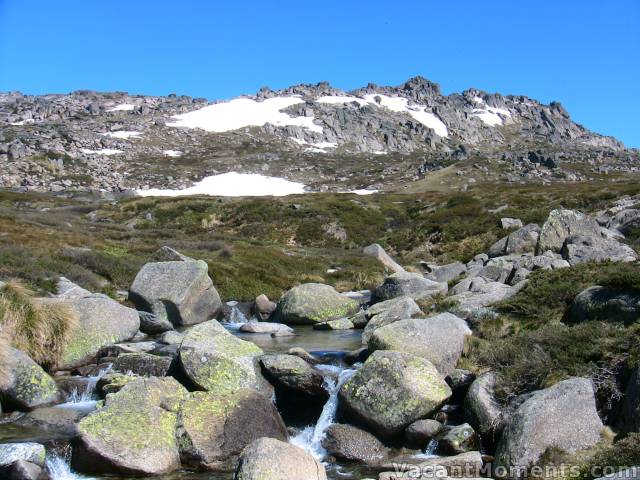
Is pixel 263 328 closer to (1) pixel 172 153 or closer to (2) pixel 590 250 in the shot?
(2) pixel 590 250

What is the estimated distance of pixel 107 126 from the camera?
19200cm

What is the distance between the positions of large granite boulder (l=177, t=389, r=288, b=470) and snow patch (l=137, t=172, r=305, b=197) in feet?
343

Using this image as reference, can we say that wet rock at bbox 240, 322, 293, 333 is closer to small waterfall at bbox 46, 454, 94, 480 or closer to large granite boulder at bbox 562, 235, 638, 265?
small waterfall at bbox 46, 454, 94, 480

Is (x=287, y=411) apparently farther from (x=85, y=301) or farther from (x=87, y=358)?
(x=85, y=301)

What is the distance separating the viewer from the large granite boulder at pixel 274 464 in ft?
26.9

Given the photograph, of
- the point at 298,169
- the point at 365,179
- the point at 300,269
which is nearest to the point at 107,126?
the point at 298,169

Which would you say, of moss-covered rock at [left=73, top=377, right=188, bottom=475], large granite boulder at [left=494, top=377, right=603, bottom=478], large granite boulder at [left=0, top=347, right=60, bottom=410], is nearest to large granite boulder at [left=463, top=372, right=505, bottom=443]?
large granite boulder at [left=494, top=377, right=603, bottom=478]

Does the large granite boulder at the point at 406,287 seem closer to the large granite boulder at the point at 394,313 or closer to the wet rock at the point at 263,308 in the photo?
the large granite boulder at the point at 394,313

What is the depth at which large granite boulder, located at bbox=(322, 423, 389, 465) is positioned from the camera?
10625mm

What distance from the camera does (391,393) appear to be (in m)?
11.2

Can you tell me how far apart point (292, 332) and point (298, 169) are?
133498 millimetres

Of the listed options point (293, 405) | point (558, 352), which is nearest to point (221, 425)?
point (293, 405)

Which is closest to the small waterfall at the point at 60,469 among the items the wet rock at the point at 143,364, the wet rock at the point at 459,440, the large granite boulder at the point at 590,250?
the wet rock at the point at 143,364

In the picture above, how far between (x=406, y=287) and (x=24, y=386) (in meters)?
17.3
